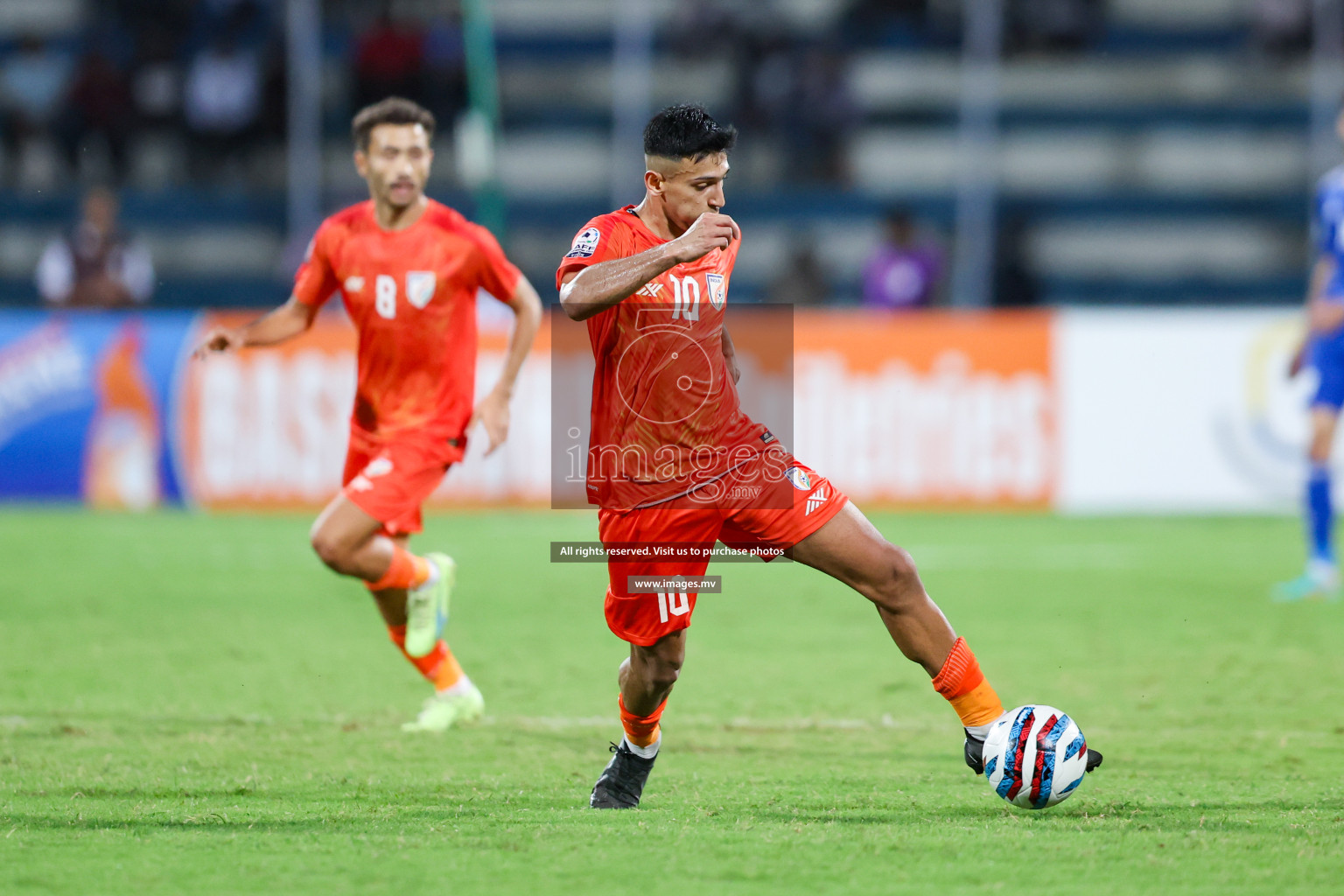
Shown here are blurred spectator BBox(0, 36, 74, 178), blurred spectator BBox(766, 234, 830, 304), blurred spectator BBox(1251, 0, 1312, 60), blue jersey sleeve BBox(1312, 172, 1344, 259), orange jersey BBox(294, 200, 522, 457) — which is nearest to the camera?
orange jersey BBox(294, 200, 522, 457)

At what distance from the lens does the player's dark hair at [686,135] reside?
493 cm

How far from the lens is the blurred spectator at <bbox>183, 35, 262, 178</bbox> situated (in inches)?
763

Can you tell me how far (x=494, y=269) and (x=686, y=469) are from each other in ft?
7.35

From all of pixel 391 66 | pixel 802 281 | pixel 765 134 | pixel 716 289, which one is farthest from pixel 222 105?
pixel 716 289

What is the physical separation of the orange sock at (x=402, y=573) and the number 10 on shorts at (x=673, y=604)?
1.97 meters

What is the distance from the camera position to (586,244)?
16.3 feet

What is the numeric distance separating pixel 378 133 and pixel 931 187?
13.8m

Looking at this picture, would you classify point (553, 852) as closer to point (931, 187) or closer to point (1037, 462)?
point (1037, 462)

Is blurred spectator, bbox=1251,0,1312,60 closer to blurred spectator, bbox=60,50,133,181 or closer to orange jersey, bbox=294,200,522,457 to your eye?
blurred spectator, bbox=60,50,133,181

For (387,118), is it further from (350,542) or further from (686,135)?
(686,135)

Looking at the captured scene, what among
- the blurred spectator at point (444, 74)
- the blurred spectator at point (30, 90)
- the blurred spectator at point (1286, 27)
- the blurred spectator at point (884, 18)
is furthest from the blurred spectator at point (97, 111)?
the blurred spectator at point (1286, 27)

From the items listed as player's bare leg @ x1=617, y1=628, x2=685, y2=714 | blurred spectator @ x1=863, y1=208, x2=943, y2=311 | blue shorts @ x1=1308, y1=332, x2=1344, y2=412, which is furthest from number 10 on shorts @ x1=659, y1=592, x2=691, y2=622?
blurred spectator @ x1=863, y1=208, x2=943, y2=311

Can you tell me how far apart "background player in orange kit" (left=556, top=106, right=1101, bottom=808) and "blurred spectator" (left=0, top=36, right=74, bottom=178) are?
17.2m

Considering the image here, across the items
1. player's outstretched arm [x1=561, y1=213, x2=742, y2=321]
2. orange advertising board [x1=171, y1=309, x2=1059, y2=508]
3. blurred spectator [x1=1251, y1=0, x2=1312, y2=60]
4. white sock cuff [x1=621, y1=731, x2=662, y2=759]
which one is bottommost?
orange advertising board [x1=171, y1=309, x2=1059, y2=508]
